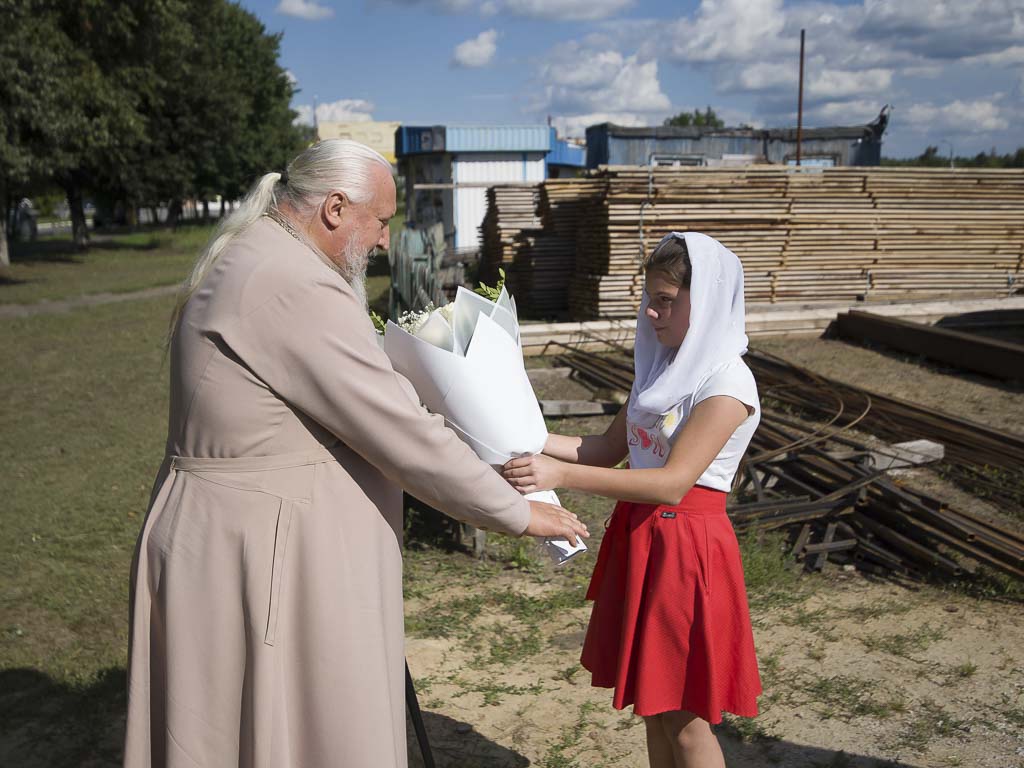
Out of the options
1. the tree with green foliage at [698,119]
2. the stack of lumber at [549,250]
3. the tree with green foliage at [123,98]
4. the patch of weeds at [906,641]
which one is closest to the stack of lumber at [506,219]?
the stack of lumber at [549,250]

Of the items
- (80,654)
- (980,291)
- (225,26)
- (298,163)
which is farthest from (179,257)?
(298,163)

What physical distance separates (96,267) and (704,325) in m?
31.6

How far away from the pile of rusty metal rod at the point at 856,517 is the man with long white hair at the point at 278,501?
372 cm

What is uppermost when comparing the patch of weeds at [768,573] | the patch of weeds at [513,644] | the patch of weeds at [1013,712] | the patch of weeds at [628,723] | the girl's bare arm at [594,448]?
the girl's bare arm at [594,448]

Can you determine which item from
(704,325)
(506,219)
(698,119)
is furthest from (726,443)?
(698,119)

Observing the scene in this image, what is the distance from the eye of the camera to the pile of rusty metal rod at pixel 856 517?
16.3ft

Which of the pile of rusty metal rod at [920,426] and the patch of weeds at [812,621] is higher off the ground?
the pile of rusty metal rod at [920,426]

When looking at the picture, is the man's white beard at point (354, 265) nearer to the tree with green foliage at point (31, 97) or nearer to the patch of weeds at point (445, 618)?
the patch of weeds at point (445, 618)

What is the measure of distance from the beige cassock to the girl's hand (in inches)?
13.7

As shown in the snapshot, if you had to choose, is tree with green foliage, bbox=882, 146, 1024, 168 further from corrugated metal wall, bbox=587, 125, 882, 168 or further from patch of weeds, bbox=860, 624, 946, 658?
patch of weeds, bbox=860, 624, 946, 658

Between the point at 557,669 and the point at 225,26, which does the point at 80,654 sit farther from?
the point at 225,26

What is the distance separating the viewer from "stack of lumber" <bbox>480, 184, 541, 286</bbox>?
17.2 m

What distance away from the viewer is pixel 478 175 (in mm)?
27531

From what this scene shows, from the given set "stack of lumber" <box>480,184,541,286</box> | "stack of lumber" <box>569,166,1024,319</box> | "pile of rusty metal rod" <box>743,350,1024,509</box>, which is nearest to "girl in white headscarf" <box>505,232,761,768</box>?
"pile of rusty metal rod" <box>743,350,1024,509</box>
